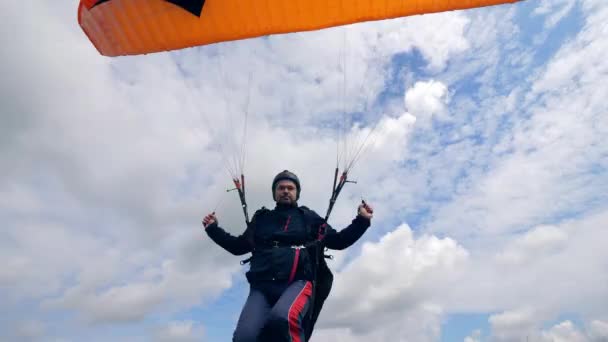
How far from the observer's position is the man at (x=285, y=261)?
4645 mm

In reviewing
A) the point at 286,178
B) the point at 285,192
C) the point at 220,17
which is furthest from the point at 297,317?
the point at 220,17

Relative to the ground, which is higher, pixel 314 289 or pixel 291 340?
pixel 314 289

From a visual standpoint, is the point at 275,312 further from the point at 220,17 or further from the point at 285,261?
the point at 220,17

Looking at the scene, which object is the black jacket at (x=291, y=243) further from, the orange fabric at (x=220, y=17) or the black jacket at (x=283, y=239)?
the orange fabric at (x=220, y=17)

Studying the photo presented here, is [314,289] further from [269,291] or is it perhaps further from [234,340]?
[234,340]

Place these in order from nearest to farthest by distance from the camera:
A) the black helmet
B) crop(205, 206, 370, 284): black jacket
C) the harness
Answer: crop(205, 206, 370, 284): black jacket, the harness, the black helmet

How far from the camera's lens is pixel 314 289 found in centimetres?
520

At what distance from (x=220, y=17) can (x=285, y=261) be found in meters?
3.86

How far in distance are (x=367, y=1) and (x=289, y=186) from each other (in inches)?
114

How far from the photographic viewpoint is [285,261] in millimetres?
5043

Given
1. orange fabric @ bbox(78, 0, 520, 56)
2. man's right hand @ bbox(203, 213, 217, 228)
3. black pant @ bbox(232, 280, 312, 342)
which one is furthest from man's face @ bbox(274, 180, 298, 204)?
orange fabric @ bbox(78, 0, 520, 56)

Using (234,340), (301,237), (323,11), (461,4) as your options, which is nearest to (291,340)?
(234,340)

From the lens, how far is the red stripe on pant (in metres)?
4.57

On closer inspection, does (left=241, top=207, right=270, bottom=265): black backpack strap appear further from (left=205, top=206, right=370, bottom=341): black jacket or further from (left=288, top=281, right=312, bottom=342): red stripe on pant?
(left=288, top=281, right=312, bottom=342): red stripe on pant
